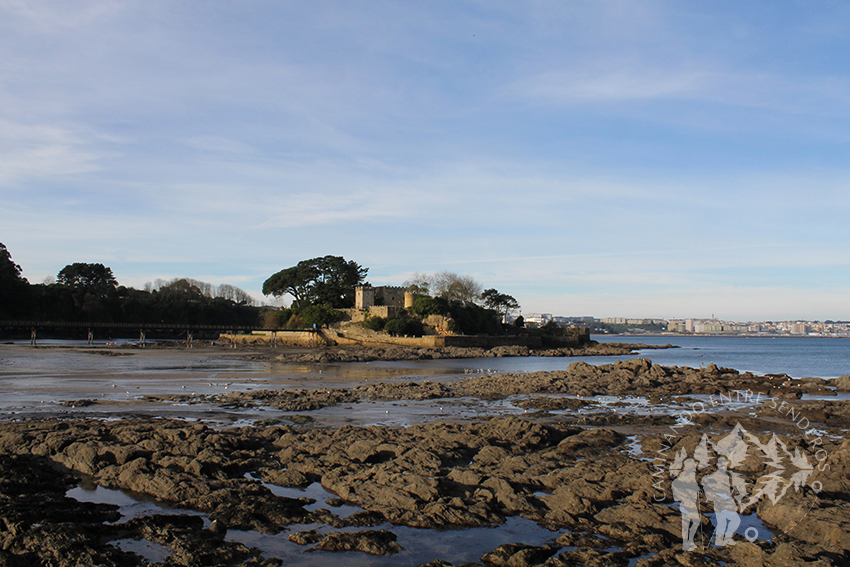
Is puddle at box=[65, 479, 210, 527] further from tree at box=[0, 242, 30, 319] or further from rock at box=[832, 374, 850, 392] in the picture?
tree at box=[0, 242, 30, 319]

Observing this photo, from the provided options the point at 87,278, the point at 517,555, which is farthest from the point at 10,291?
the point at 517,555

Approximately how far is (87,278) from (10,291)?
56.1 feet

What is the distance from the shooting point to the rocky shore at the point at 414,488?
6.57m

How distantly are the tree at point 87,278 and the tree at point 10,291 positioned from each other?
Result: 1104 centimetres

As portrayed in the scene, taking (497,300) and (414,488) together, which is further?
(497,300)

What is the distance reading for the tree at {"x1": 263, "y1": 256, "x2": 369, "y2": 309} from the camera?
72750mm

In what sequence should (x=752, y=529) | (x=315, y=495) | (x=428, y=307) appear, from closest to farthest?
1. (x=752, y=529)
2. (x=315, y=495)
3. (x=428, y=307)

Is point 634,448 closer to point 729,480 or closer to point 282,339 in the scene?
point 729,480

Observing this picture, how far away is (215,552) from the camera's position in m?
6.50

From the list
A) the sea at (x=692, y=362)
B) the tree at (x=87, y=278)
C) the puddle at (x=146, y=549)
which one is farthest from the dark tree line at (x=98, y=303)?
the puddle at (x=146, y=549)

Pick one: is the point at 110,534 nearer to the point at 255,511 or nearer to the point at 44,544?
the point at 44,544

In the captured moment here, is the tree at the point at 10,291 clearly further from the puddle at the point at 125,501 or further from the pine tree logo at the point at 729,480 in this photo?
the pine tree logo at the point at 729,480

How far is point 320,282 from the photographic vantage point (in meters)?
74.0

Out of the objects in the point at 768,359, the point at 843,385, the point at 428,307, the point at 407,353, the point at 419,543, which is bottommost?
the point at 768,359
